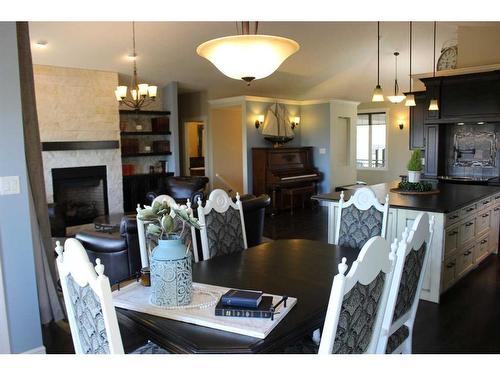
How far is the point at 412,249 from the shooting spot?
1964mm

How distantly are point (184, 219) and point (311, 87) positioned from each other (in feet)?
28.0

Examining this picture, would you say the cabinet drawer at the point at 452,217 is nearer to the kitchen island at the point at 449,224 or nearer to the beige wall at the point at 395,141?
the kitchen island at the point at 449,224

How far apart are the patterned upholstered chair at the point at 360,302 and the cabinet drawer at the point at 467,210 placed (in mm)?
2848

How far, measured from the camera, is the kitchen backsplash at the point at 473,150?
6602 mm

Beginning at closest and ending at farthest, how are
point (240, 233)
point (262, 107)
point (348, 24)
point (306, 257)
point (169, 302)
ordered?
point (169, 302) < point (306, 257) < point (240, 233) < point (348, 24) < point (262, 107)

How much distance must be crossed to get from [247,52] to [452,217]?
282cm

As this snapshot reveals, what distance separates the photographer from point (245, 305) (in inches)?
70.0

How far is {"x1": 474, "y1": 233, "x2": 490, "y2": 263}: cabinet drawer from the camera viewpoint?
477 cm

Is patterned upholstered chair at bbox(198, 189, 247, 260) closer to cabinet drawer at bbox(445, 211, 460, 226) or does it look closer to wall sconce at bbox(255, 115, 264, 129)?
cabinet drawer at bbox(445, 211, 460, 226)

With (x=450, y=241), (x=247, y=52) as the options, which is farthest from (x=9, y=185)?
(x=450, y=241)
